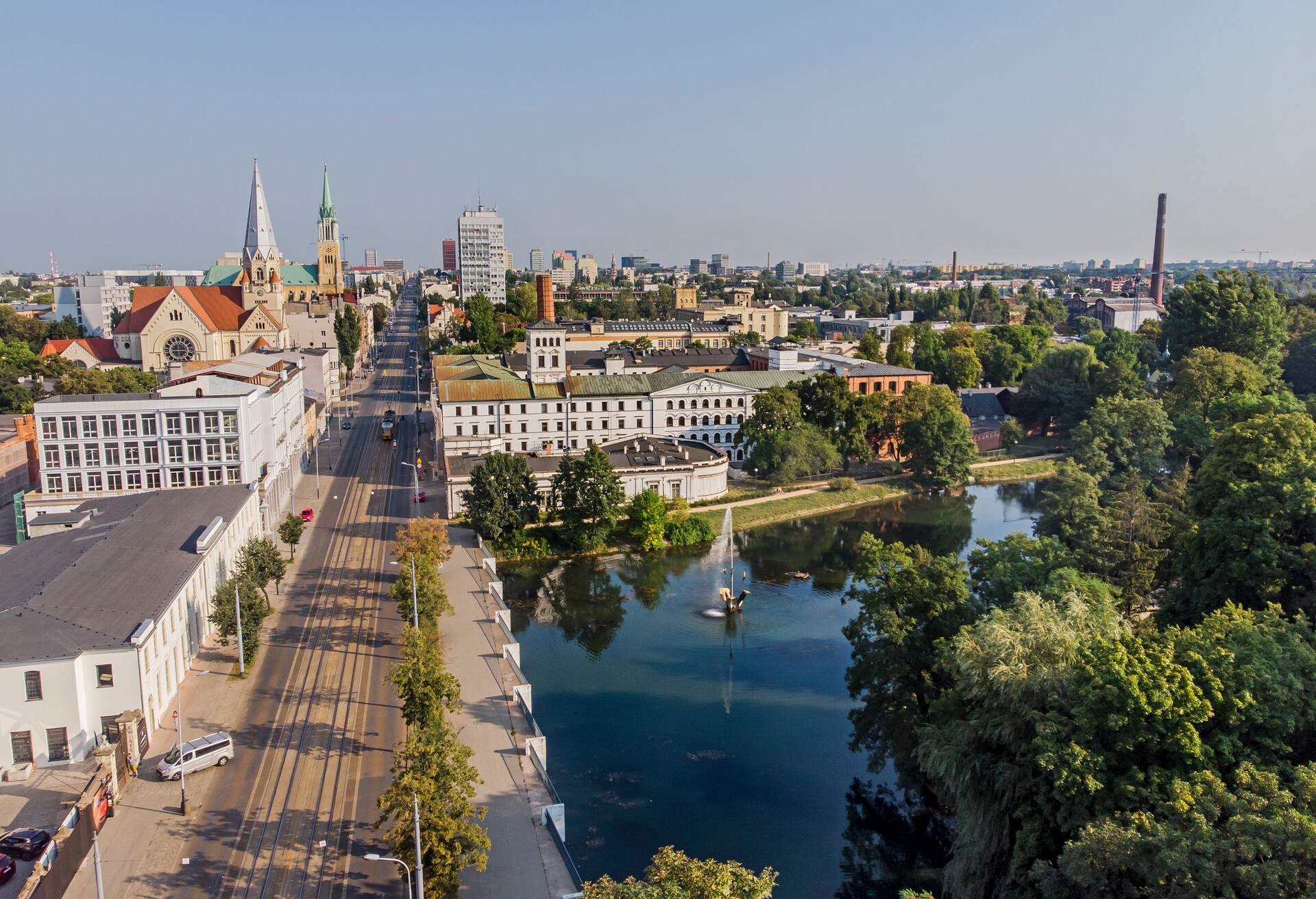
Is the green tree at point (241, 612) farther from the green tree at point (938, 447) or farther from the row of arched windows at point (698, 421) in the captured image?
the green tree at point (938, 447)

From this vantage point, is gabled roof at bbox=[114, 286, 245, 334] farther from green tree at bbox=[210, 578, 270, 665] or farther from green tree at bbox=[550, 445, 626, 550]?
green tree at bbox=[210, 578, 270, 665]

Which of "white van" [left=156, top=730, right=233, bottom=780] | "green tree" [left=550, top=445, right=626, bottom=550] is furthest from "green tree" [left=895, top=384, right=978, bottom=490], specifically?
"white van" [left=156, top=730, right=233, bottom=780]

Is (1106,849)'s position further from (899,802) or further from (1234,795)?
(899,802)

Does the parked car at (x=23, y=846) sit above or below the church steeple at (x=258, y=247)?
below

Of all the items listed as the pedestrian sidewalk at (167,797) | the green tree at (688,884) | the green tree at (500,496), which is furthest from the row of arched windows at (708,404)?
the green tree at (688,884)

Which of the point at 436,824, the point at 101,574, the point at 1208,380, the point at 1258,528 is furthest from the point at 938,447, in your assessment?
the point at 436,824

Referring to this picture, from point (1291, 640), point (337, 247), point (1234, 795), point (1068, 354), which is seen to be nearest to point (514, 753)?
point (1234, 795)

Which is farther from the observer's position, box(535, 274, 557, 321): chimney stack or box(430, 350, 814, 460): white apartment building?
box(535, 274, 557, 321): chimney stack

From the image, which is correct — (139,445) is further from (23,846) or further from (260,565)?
(23,846)
